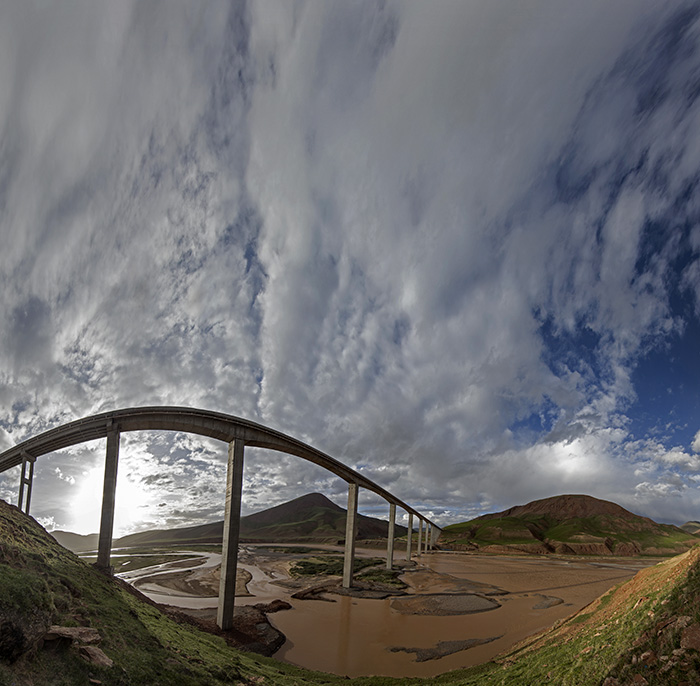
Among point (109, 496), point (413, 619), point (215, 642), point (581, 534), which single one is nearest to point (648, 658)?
point (215, 642)

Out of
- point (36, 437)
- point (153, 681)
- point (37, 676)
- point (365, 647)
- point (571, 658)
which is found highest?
→ point (36, 437)

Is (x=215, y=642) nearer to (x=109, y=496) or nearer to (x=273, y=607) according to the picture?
(x=109, y=496)

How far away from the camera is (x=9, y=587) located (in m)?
9.76

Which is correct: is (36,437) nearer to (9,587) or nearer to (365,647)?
(9,587)

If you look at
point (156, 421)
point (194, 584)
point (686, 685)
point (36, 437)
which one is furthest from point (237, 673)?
point (194, 584)

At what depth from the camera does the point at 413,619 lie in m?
30.9

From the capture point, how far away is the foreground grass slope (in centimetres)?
884

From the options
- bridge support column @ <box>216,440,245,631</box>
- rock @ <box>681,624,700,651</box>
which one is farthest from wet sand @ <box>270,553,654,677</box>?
rock @ <box>681,624,700,651</box>

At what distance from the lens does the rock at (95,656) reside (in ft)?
33.7

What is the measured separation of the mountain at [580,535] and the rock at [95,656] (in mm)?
136787

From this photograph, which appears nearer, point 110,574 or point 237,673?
point 237,673

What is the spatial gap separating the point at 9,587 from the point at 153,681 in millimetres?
5077

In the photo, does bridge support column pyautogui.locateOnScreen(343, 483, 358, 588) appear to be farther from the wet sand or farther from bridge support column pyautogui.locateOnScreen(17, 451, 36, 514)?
bridge support column pyautogui.locateOnScreen(17, 451, 36, 514)

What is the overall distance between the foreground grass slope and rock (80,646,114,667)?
0.22 meters
